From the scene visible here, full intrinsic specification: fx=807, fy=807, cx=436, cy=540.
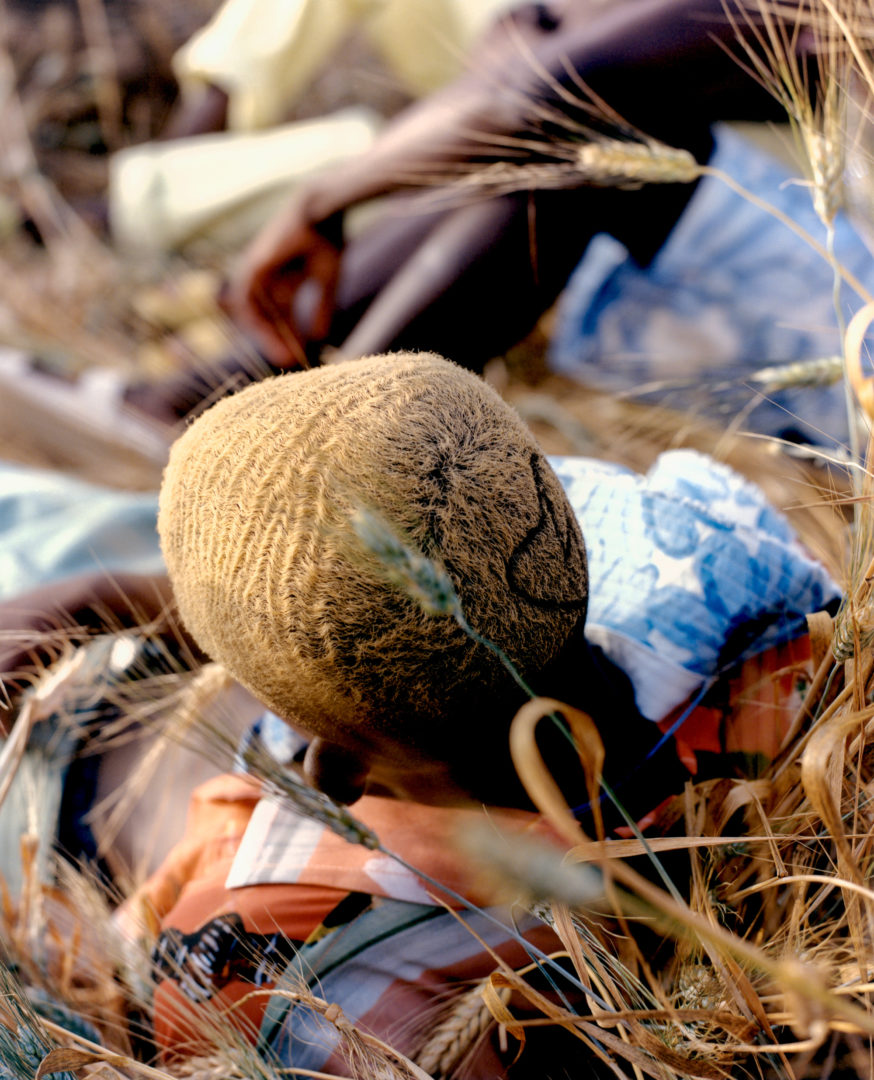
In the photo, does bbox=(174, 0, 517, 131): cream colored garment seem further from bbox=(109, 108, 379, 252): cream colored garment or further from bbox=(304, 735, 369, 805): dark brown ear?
bbox=(304, 735, 369, 805): dark brown ear

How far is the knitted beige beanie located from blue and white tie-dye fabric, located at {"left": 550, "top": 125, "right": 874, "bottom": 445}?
671mm

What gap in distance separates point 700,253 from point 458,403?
3.41ft

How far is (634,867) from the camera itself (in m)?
0.63

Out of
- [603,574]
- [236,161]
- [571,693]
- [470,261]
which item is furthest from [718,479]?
[236,161]

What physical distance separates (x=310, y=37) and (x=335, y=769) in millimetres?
1731

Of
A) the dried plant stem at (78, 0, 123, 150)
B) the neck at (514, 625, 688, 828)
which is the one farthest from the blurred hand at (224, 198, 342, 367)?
the dried plant stem at (78, 0, 123, 150)

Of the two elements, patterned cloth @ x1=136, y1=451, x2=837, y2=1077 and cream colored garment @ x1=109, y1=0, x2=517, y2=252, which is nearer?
patterned cloth @ x1=136, y1=451, x2=837, y2=1077

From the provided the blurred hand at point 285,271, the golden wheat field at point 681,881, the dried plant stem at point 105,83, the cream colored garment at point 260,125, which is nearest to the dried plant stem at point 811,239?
the golden wheat field at point 681,881

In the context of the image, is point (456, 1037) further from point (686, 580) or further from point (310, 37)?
point (310, 37)

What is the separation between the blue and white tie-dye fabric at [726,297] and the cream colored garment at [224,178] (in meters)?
0.74

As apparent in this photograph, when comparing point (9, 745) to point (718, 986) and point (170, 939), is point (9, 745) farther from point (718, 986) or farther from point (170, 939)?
point (718, 986)

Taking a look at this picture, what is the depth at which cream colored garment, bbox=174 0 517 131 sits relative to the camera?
5.48ft

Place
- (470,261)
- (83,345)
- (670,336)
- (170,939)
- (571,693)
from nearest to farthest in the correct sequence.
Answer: (571,693), (170,939), (470,261), (670,336), (83,345)

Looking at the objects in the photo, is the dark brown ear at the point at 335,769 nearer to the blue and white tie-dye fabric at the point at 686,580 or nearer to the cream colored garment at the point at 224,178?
the blue and white tie-dye fabric at the point at 686,580
